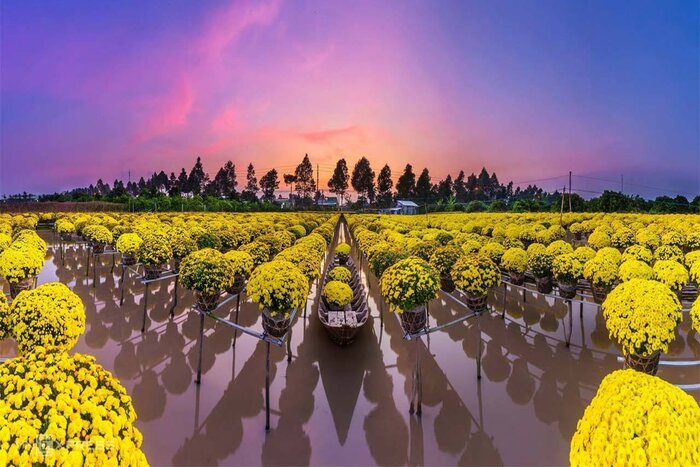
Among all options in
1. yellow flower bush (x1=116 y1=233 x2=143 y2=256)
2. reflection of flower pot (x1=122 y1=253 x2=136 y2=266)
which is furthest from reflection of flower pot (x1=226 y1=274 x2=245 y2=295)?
reflection of flower pot (x1=122 y1=253 x2=136 y2=266)

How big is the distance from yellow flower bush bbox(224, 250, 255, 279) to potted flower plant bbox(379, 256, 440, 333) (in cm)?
409

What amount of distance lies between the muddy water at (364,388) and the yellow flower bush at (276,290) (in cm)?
154

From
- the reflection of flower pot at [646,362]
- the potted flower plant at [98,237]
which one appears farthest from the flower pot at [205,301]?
the potted flower plant at [98,237]

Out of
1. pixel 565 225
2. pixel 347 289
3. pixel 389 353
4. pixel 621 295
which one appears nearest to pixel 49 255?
pixel 347 289

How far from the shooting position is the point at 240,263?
8742 mm

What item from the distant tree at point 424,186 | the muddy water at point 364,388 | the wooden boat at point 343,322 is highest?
the distant tree at point 424,186

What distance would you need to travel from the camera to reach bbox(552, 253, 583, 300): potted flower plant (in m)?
8.01

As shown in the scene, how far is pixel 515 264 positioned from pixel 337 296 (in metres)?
4.64

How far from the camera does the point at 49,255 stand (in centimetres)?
2067

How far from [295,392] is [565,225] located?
2437 cm

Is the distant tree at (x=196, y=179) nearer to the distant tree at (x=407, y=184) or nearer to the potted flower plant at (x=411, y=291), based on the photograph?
the distant tree at (x=407, y=184)

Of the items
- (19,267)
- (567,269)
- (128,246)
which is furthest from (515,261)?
(128,246)

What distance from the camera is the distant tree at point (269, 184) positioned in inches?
3676

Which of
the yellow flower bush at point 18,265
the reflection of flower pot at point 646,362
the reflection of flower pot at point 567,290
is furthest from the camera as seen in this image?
the reflection of flower pot at point 567,290
